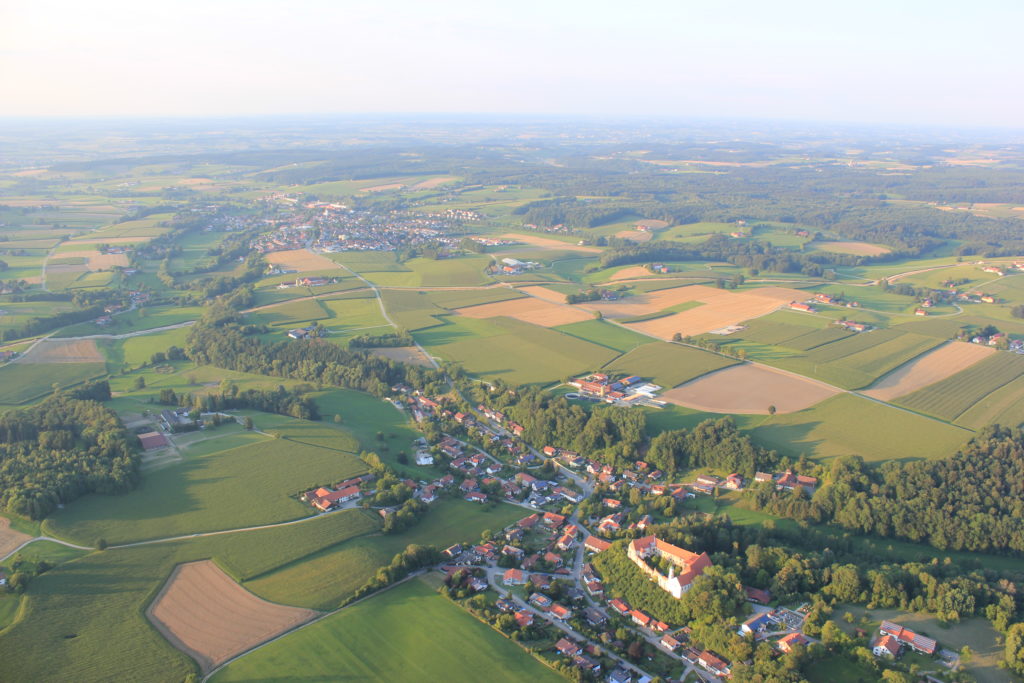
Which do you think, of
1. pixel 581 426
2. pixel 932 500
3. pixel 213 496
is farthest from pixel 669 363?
pixel 213 496

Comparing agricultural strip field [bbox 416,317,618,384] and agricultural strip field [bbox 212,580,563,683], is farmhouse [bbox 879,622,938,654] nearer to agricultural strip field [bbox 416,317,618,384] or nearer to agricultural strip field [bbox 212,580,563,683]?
agricultural strip field [bbox 212,580,563,683]

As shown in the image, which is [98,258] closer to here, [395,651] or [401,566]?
[401,566]

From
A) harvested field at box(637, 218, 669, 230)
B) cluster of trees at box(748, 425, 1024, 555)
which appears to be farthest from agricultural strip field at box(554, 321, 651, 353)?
harvested field at box(637, 218, 669, 230)

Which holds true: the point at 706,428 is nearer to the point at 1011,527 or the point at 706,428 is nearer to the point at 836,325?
the point at 1011,527

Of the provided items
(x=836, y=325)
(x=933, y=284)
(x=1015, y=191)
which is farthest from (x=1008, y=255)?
(x=1015, y=191)

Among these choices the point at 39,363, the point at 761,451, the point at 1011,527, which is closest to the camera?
the point at 1011,527

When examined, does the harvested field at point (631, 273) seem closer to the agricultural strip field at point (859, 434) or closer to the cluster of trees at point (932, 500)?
the agricultural strip field at point (859, 434)
